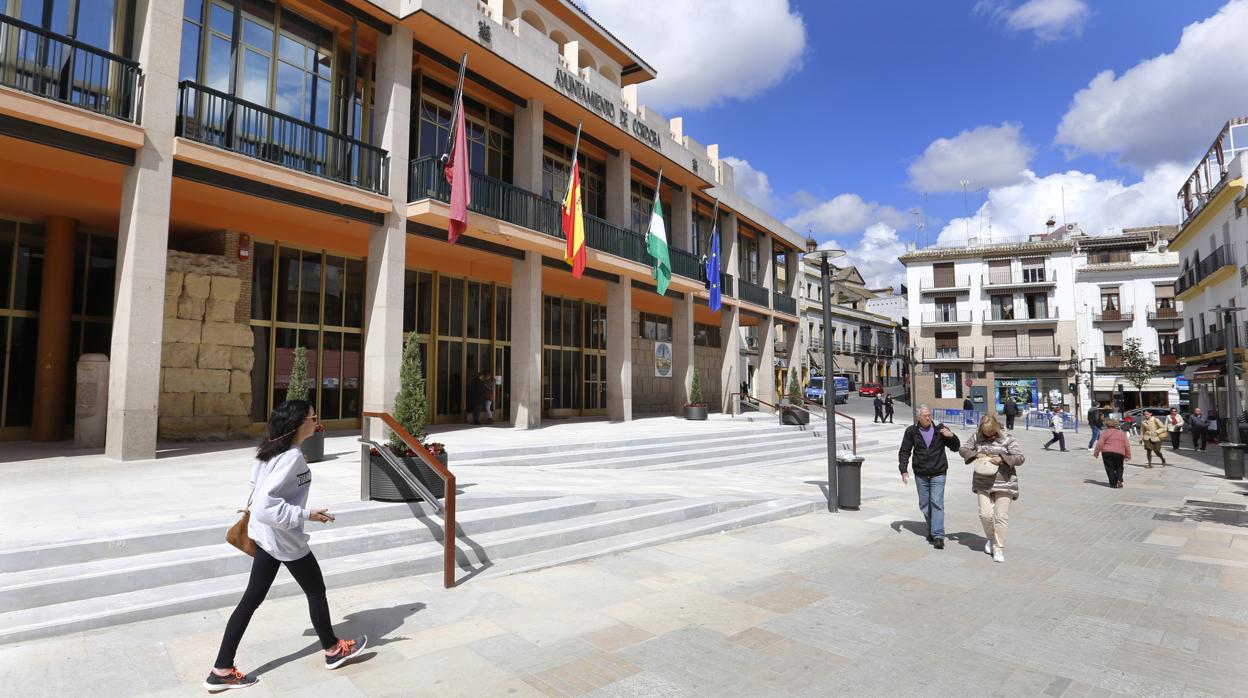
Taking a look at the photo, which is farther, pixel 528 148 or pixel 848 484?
pixel 528 148

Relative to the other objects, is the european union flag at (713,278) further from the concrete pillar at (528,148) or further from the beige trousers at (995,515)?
the beige trousers at (995,515)

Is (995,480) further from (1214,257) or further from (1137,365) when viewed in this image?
(1137,365)

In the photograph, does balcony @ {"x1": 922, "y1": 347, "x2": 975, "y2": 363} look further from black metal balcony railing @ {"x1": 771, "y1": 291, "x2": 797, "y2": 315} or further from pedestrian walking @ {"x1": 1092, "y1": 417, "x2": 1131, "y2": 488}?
pedestrian walking @ {"x1": 1092, "y1": 417, "x2": 1131, "y2": 488}

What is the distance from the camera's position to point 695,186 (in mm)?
25047

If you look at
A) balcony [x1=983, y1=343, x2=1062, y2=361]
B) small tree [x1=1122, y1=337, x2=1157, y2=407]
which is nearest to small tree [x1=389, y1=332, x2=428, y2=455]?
small tree [x1=1122, y1=337, x2=1157, y2=407]

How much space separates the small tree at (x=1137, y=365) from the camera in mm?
43156

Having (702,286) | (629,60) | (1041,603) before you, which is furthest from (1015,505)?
(629,60)

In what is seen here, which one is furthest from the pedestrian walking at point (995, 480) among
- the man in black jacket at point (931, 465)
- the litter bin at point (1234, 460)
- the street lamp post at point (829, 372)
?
the litter bin at point (1234, 460)

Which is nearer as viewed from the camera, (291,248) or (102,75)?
(102,75)

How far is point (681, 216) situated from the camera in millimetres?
24828

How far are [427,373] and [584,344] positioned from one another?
7.16 metres

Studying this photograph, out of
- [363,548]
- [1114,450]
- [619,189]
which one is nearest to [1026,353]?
[1114,450]

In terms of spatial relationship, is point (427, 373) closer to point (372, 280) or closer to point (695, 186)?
point (372, 280)

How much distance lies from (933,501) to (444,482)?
19.2 ft
